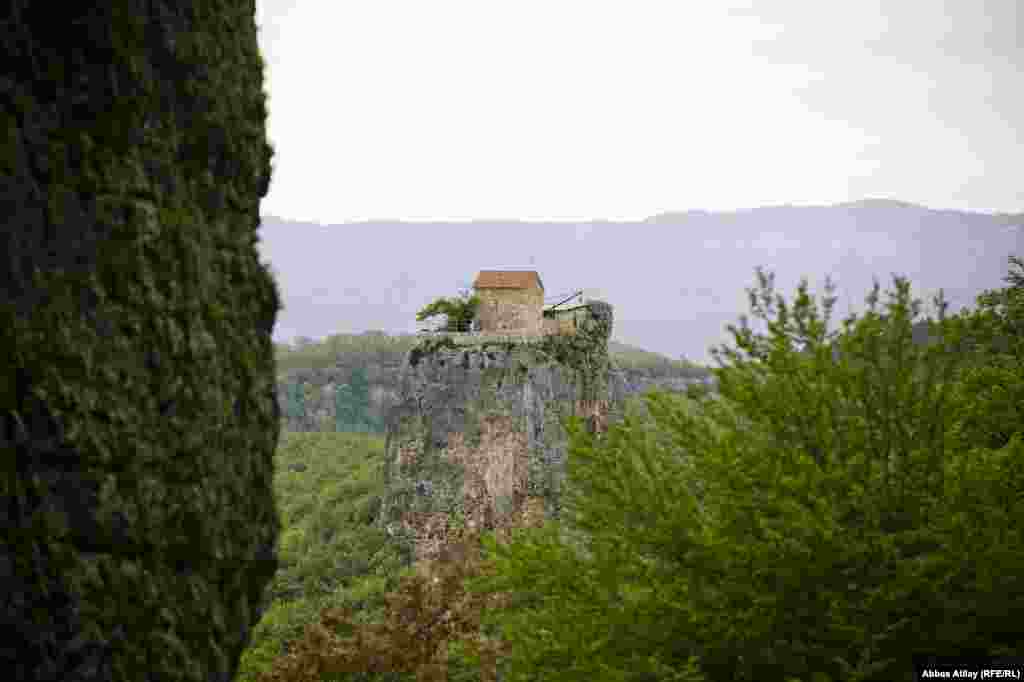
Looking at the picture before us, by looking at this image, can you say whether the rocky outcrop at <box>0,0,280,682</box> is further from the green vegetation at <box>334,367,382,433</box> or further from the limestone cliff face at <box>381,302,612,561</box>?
the green vegetation at <box>334,367,382,433</box>

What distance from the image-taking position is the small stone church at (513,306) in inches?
1385

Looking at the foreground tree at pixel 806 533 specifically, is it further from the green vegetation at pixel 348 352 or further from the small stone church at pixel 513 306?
the green vegetation at pixel 348 352

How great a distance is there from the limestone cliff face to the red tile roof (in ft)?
5.92

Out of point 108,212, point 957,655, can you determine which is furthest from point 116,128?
point 957,655

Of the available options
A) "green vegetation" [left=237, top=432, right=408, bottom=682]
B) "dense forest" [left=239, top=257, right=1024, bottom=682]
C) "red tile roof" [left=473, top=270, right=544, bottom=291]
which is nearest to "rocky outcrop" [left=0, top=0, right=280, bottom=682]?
"dense forest" [left=239, top=257, right=1024, bottom=682]

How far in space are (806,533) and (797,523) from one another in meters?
0.18

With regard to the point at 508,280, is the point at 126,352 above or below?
above

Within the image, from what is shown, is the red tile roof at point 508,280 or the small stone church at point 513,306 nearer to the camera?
the small stone church at point 513,306

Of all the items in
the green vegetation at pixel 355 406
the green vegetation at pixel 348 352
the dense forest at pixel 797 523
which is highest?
the dense forest at pixel 797 523

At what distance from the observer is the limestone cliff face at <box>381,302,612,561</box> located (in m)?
34.1

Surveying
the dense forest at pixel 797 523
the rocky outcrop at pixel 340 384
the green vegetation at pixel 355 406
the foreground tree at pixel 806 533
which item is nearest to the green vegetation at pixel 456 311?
the dense forest at pixel 797 523

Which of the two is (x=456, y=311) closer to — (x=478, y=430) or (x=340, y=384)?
(x=478, y=430)

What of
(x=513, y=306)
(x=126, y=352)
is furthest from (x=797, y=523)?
(x=513, y=306)

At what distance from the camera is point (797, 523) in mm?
8695
